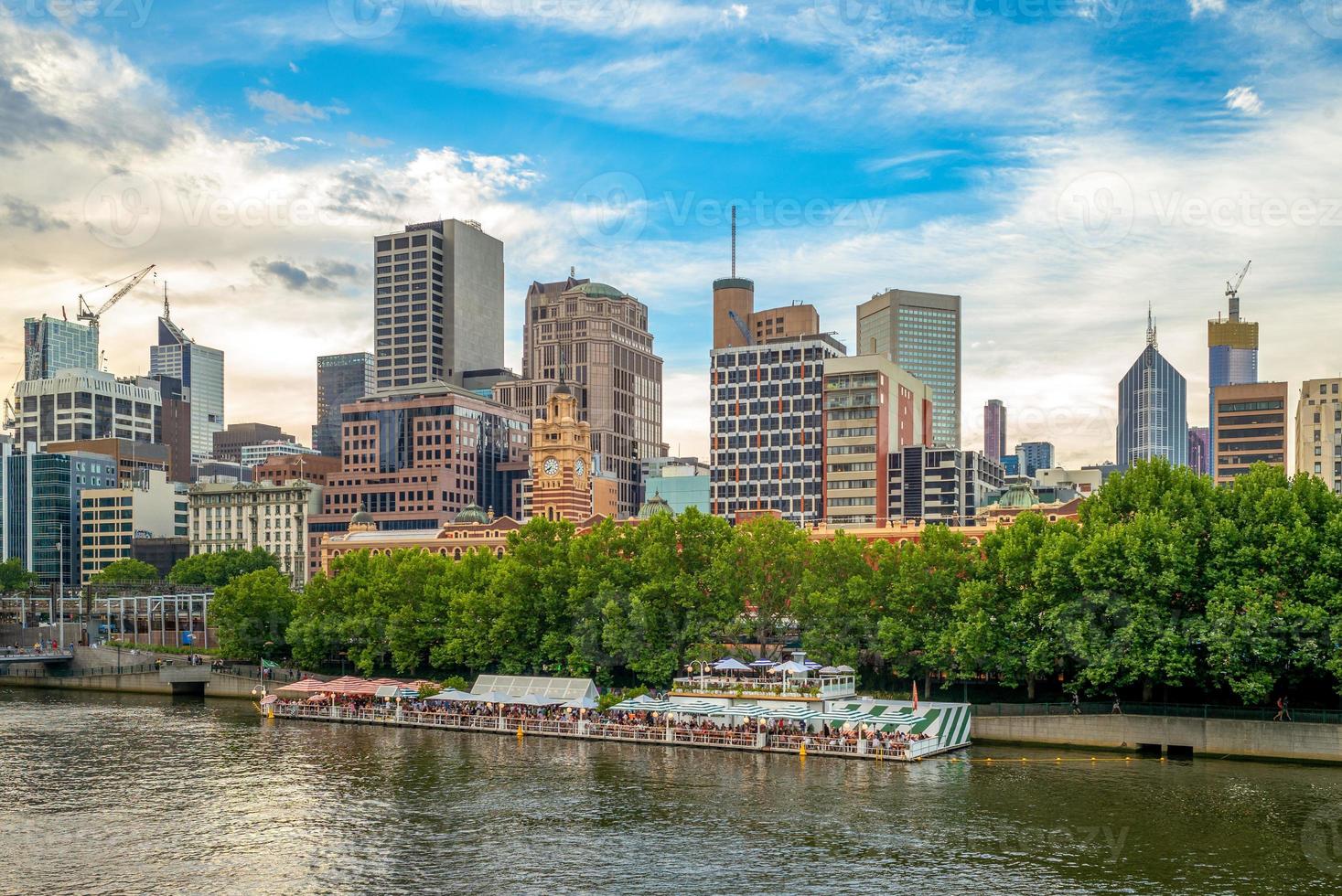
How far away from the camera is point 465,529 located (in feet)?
638

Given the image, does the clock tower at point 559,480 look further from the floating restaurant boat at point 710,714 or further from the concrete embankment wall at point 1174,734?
the concrete embankment wall at point 1174,734

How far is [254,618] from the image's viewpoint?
451 feet

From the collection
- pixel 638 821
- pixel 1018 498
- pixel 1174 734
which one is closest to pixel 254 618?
pixel 638 821

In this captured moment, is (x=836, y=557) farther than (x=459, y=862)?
Yes

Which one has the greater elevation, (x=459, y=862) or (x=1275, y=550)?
(x=1275, y=550)

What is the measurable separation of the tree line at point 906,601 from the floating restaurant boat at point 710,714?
6.52m

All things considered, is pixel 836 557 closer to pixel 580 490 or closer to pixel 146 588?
pixel 580 490

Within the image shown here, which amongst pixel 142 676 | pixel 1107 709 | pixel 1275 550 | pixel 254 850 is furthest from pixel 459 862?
pixel 142 676

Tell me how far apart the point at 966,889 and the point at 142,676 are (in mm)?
104230

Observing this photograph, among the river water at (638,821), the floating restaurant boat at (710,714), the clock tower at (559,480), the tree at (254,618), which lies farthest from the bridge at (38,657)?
the clock tower at (559,480)

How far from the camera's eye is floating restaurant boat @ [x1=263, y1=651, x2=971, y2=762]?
8838cm

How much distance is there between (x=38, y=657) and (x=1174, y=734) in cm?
11207

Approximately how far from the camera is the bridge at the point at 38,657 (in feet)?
451

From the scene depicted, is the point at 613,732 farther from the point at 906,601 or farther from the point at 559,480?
the point at 559,480
